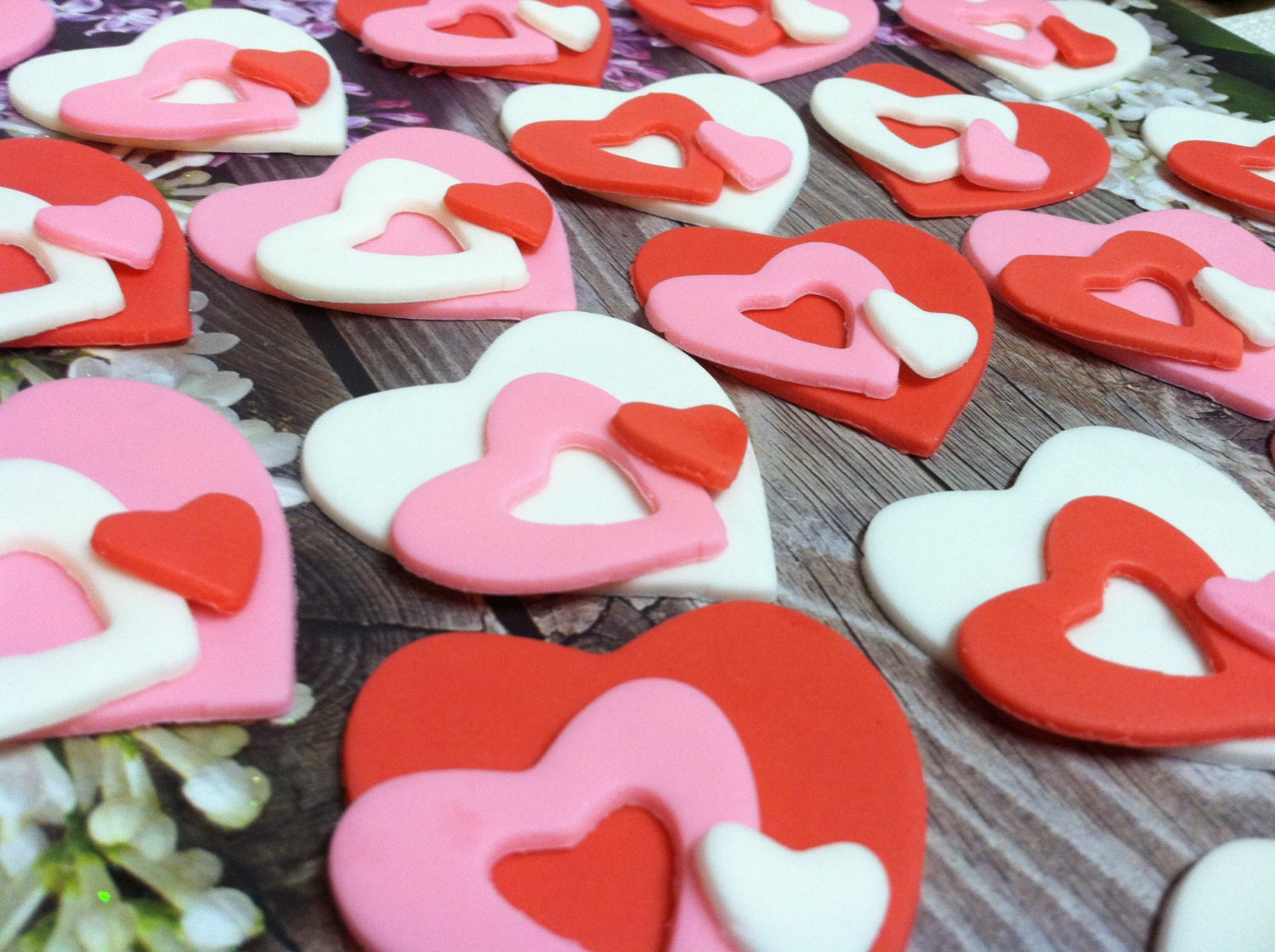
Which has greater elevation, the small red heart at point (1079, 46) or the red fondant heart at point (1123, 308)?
Result: the small red heart at point (1079, 46)

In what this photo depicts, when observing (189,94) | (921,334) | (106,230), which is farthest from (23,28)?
(921,334)

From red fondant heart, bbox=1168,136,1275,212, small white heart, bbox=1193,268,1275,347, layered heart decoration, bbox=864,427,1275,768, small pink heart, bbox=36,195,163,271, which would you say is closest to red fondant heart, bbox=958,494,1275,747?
layered heart decoration, bbox=864,427,1275,768

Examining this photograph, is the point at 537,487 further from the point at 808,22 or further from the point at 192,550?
the point at 808,22

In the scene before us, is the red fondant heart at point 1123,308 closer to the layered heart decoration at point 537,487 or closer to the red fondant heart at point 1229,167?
the red fondant heart at point 1229,167

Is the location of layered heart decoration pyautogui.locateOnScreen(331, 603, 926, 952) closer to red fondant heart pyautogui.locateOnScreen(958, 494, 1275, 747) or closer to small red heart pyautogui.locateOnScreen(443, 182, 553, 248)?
red fondant heart pyautogui.locateOnScreen(958, 494, 1275, 747)

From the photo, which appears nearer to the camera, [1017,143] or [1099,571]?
[1099,571]

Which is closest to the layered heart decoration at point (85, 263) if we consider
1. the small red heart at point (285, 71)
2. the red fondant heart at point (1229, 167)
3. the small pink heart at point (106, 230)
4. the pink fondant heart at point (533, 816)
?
the small pink heart at point (106, 230)
